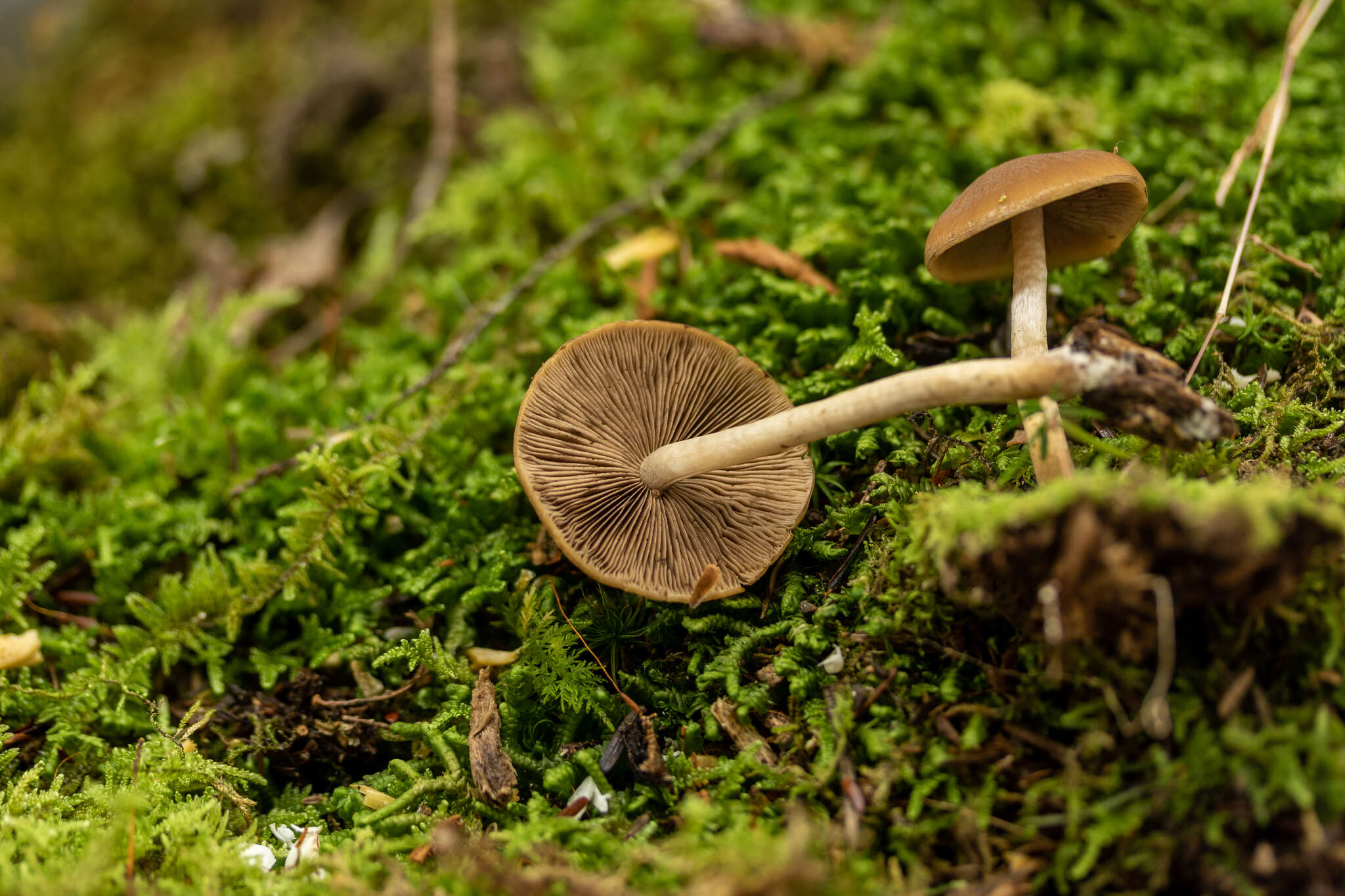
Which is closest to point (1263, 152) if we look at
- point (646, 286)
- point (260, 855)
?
point (646, 286)

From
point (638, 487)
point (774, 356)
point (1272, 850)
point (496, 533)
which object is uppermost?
point (774, 356)

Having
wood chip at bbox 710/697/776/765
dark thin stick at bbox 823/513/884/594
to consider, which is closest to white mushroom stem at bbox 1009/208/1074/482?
dark thin stick at bbox 823/513/884/594

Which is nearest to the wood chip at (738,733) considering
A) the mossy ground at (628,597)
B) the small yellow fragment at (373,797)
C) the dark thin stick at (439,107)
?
the mossy ground at (628,597)

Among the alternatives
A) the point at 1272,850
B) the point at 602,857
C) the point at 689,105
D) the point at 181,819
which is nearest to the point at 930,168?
the point at 689,105

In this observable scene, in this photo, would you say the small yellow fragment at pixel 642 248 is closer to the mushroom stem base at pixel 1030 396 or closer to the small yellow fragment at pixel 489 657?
the mushroom stem base at pixel 1030 396

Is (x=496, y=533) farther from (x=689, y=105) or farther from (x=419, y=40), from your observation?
(x=419, y=40)
